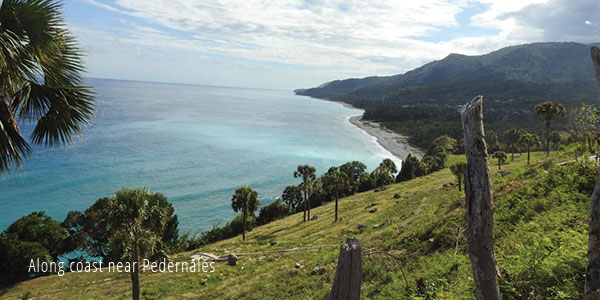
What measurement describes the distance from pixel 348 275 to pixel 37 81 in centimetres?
712

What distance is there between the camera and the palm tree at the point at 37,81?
541 cm

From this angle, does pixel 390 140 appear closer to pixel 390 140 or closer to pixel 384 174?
pixel 390 140

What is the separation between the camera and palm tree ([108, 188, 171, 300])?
12.6 metres

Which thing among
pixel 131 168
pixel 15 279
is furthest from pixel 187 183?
pixel 15 279

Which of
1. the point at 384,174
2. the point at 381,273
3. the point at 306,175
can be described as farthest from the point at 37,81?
the point at 384,174

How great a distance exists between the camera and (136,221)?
506 inches

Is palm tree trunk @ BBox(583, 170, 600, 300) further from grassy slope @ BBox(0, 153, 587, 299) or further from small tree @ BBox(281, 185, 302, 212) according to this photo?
small tree @ BBox(281, 185, 302, 212)

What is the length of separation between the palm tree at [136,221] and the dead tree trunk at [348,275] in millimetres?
11298

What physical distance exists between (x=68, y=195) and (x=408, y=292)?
71701 millimetres

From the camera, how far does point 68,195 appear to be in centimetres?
6066

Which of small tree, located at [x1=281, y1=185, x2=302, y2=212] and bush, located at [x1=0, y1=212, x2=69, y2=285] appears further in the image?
small tree, located at [x1=281, y1=185, x2=302, y2=212]

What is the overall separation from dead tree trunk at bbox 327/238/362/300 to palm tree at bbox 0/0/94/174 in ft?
19.7

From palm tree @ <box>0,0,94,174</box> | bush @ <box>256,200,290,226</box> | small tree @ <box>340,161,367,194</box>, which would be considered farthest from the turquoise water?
palm tree @ <box>0,0,94,174</box>

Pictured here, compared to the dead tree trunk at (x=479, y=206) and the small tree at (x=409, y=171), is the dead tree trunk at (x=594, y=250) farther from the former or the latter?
the small tree at (x=409, y=171)
